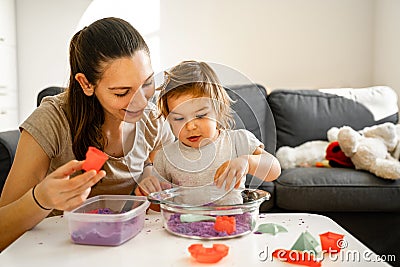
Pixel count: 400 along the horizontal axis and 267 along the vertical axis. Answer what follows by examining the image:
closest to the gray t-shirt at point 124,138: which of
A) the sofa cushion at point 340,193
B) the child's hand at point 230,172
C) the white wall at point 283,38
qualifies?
the child's hand at point 230,172

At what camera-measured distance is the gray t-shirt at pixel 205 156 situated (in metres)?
0.94

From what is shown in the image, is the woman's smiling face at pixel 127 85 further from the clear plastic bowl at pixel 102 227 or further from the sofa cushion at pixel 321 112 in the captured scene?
the sofa cushion at pixel 321 112

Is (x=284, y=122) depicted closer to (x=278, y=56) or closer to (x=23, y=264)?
(x=278, y=56)

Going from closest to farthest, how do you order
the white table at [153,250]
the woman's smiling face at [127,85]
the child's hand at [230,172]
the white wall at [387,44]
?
the white table at [153,250]
the child's hand at [230,172]
the woman's smiling face at [127,85]
the white wall at [387,44]

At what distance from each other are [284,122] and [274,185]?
621 millimetres

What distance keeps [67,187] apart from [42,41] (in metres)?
2.90

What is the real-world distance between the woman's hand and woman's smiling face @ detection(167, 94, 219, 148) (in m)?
0.19

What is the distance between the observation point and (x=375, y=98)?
9.14 ft

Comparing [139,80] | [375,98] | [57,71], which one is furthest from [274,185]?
[57,71]

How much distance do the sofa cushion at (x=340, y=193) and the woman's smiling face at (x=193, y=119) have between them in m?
1.26

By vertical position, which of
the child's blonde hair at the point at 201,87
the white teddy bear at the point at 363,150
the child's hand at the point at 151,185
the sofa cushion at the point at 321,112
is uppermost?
the child's blonde hair at the point at 201,87

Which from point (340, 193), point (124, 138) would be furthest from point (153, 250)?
point (340, 193)

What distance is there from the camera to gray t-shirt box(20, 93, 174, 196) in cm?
110

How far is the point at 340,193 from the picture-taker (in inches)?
82.3
